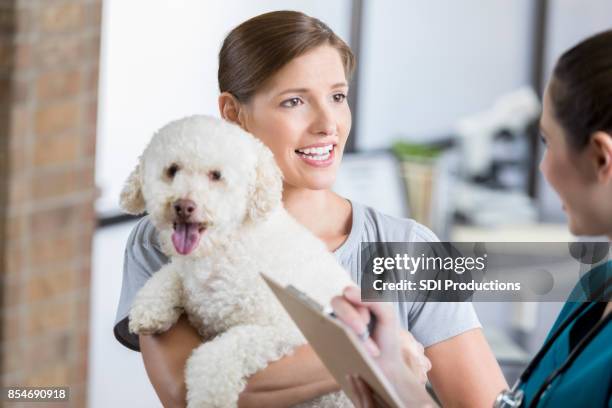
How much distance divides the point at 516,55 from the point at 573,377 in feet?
14.7

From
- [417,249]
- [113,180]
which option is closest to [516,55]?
[113,180]

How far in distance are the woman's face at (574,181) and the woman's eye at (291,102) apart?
435 millimetres

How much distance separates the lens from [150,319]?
130 centimetres

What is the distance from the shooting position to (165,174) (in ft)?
4.02

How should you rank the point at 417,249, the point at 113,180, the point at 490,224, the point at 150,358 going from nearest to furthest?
1. the point at 150,358
2. the point at 417,249
3. the point at 113,180
4. the point at 490,224

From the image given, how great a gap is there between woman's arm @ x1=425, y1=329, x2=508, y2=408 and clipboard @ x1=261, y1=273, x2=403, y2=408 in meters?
0.37

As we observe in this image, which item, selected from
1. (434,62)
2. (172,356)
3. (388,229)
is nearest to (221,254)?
(172,356)

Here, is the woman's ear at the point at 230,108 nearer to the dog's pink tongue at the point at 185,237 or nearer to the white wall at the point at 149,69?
the dog's pink tongue at the point at 185,237

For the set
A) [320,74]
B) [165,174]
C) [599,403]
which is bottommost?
[599,403]

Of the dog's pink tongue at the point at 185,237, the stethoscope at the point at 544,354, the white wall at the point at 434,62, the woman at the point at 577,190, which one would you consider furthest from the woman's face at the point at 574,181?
the white wall at the point at 434,62

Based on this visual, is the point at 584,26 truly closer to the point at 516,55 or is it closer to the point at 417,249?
the point at 516,55

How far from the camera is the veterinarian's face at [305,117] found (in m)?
1.44

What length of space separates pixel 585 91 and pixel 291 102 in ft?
1.66

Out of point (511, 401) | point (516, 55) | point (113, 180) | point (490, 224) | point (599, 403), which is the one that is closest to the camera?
point (599, 403)
